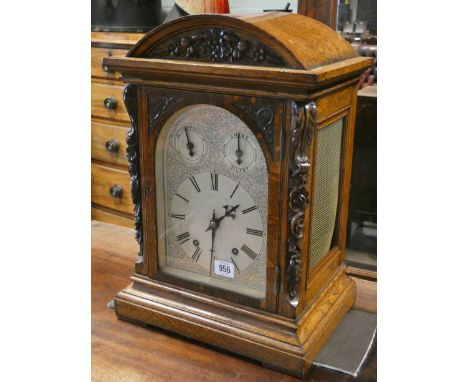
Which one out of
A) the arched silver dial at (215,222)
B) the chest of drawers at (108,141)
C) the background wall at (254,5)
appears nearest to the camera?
the arched silver dial at (215,222)

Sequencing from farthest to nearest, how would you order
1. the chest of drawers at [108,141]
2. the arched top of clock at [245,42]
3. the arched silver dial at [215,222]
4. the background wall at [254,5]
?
1. the chest of drawers at [108,141]
2. the background wall at [254,5]
3. the arched silver dial at [215,222]
4. the arched top of clock at [245,42]

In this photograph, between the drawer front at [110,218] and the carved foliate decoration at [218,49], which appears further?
the drawer front at [110,218]

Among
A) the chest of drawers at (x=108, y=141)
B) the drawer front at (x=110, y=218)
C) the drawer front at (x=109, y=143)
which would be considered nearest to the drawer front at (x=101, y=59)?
the chest of drawers at (x=108, y=141)

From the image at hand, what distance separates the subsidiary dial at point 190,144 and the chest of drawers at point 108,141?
57cm

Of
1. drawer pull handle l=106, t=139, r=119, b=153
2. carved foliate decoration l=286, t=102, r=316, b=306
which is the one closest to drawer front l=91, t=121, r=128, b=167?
drawer pull handle l=106, t=139, r=119, b=153

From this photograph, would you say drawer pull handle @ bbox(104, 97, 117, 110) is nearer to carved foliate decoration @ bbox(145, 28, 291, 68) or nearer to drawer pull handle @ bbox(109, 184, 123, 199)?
drawer pull handle @ bbox(109, 184, 123, 199)

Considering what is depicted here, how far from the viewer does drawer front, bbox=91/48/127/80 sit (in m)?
1.40

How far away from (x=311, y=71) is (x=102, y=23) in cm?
90

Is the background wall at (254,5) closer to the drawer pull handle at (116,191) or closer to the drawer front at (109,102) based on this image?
the drawer front at (109,102)

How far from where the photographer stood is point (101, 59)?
4.71 feet

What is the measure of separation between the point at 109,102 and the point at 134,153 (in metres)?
0.55

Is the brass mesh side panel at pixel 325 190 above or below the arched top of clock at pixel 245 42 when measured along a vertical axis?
below

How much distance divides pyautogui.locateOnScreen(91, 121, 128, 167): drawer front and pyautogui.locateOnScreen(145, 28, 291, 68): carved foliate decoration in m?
0.63

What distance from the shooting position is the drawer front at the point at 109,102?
1.47 m
